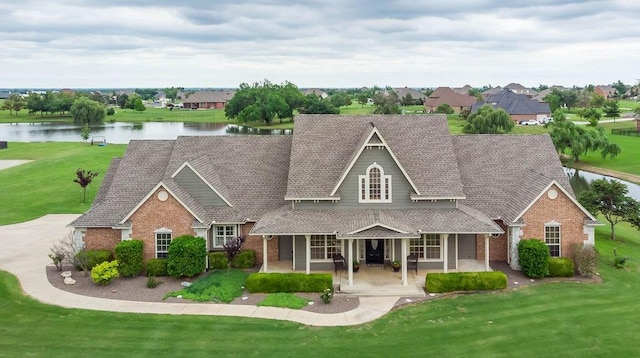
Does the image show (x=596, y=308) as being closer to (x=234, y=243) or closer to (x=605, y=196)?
(x=605, y=196)

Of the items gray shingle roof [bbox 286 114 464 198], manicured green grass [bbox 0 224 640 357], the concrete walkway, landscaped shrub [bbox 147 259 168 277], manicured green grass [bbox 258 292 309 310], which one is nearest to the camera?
manicured green grass [bbox 0 224 640 357]

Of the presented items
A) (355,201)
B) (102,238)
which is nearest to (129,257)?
(102,238)

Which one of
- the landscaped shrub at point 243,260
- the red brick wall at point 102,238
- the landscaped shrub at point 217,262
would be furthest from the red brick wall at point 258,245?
the red brick wall at point 102,238

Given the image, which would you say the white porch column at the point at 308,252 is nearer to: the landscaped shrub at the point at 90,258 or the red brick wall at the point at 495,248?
the red brick wall at the point at 495,248

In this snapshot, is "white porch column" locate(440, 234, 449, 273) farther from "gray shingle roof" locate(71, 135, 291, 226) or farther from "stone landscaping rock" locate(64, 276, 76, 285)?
"stone landscaping rock" locate(64, 276, 76, 285)

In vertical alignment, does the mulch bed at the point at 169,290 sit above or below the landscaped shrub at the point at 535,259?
below

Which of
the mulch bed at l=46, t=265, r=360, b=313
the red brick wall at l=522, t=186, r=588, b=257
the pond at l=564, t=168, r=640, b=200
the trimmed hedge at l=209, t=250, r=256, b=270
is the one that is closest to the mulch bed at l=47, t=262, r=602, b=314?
the mulch bed at l=46, t=265, r=360, b=313

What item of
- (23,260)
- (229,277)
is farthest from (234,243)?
(23,260)
